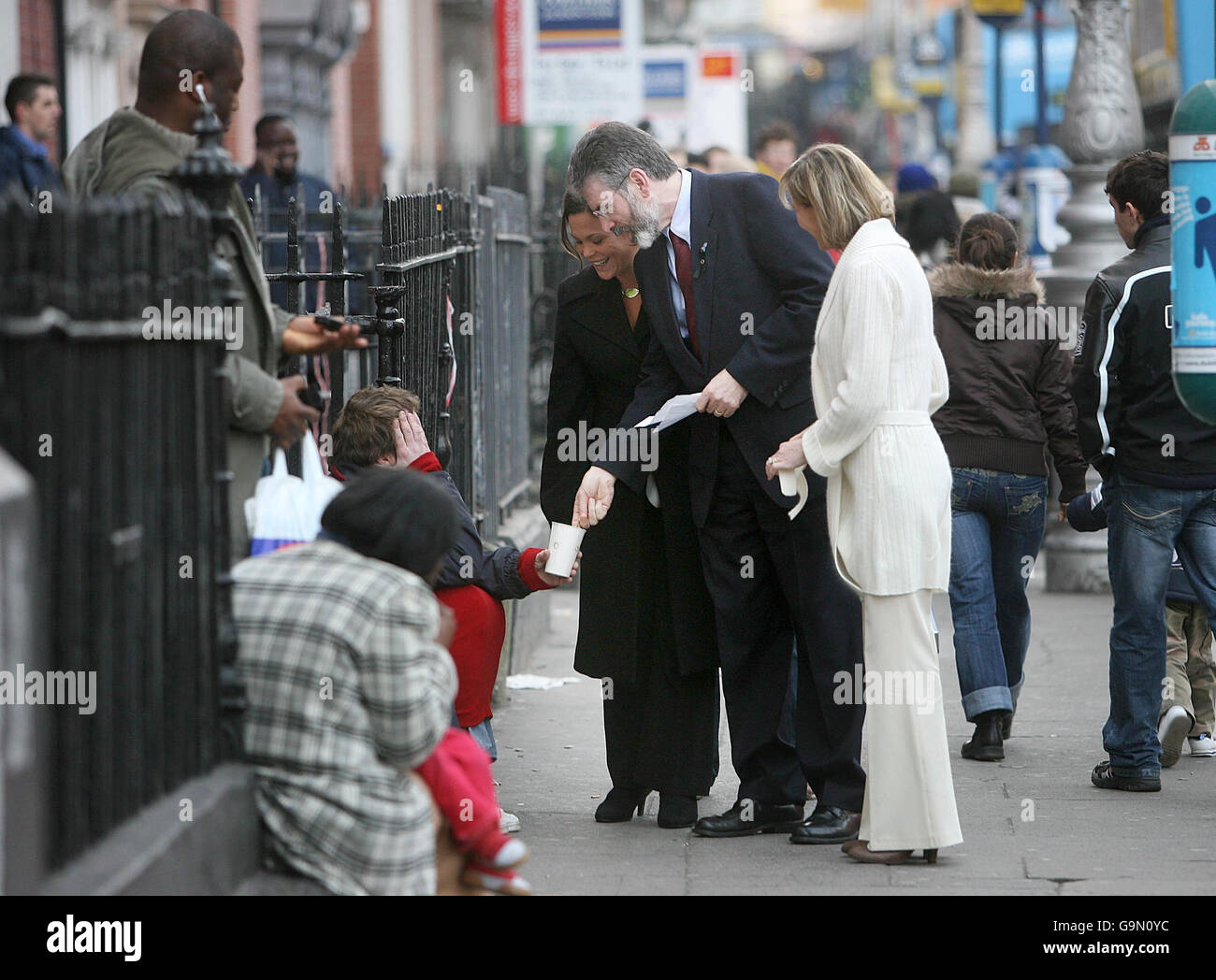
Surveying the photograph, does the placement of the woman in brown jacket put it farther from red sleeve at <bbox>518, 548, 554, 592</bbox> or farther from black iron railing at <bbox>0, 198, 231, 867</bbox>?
black iron railing at <bbox>0, 198, 231, 867</bbox>

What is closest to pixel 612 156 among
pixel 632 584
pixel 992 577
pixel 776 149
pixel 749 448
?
pixel 749 448

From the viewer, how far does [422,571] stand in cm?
403

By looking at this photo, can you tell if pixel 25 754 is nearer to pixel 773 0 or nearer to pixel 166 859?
pixel 166 859

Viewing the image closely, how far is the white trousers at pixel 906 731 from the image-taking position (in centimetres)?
499

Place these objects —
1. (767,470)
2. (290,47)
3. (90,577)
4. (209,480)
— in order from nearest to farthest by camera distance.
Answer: (90,577), (209,480), (767,470), (290,47)

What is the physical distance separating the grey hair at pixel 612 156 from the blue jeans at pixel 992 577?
83.1 inches

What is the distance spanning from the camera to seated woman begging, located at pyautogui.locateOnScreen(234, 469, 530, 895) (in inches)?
148

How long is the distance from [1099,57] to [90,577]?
9.81 m

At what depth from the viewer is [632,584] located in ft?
18.9

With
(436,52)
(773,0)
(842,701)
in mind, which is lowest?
(842,701)

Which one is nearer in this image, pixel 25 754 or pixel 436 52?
pixel 25 754

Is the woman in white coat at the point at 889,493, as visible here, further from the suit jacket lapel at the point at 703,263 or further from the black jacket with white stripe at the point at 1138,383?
the black jacket with white stripe at the point at 1138,383

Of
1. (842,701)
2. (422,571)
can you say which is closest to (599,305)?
(842,701)

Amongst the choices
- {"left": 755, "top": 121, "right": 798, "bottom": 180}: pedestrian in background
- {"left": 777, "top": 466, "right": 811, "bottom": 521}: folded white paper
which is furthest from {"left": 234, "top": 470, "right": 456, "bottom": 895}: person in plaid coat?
{"left": 755, "top": 121, "right": 798, "bottom": 180}: pedestrian in background
